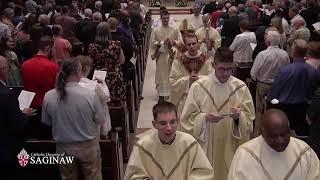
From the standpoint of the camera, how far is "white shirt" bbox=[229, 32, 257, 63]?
9.88 meters

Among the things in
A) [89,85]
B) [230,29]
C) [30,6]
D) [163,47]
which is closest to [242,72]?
[230,29]

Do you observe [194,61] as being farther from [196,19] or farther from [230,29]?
[196,19]

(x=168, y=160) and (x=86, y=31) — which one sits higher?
(x=86, y=31)

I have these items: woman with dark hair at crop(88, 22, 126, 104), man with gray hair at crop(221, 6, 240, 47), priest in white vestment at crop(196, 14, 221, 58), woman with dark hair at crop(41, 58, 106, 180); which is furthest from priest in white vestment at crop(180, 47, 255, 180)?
man with gray hair at crop(221, 6, 240, 47)

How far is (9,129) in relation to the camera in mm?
5383

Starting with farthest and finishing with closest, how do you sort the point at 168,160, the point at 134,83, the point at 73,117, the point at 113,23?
the point at 134,83, the point at 113,23, the point at 73,117, the point at 168,160

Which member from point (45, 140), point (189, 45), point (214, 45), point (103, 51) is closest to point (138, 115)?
point (214, 45)

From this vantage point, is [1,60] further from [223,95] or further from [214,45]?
[214,45]

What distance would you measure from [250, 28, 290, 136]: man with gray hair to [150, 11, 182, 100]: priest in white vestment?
2.25 metres

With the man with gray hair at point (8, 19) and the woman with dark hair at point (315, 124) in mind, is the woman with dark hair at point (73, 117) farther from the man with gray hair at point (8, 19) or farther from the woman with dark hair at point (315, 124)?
the man with gray hair at point (8, 19)

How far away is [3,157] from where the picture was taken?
5430mm

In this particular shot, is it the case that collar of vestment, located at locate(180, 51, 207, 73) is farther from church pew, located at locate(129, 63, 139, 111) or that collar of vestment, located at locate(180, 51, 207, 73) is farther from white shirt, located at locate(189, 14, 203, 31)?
white shirt, located at locate(189, 14, 203, 31)

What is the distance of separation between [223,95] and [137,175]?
6.07 ft

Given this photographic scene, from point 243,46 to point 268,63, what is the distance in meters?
1.77
